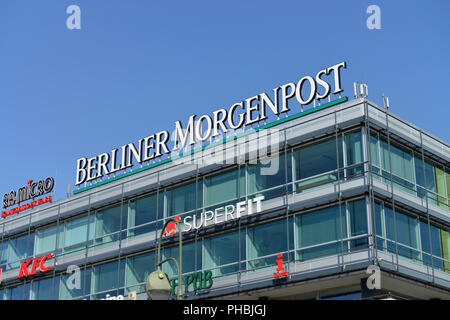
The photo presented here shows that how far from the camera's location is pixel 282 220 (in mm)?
40344

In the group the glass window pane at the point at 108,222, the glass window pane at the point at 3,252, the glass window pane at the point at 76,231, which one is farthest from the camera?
the glass window pane at the point at 3,252

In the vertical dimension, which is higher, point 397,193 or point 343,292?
point 397,193

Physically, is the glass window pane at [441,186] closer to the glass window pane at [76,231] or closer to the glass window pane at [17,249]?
the glass window pane at [76,231]

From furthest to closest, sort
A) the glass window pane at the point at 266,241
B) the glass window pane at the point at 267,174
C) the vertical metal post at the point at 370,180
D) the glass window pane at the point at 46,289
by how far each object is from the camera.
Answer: the glass window pane at the point at 46,289 < the glass window pane at the point at 267,174 < the glass window pane at the point at 266,241 < the vertical metal post at the point at 370,180

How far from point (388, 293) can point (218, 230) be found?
11.8m

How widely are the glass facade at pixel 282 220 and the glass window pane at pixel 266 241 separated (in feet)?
0.20

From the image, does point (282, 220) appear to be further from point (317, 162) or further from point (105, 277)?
point (105, 277)

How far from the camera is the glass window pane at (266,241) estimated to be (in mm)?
40094

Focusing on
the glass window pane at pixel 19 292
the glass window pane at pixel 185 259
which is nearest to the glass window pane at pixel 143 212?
the glass window pane at pixel 185 259

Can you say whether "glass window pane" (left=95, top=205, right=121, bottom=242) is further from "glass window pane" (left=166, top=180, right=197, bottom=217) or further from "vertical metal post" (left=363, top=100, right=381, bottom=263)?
"vertical metal post" (left=363, top=100, right=381, bottom=263)

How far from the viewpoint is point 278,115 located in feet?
143
